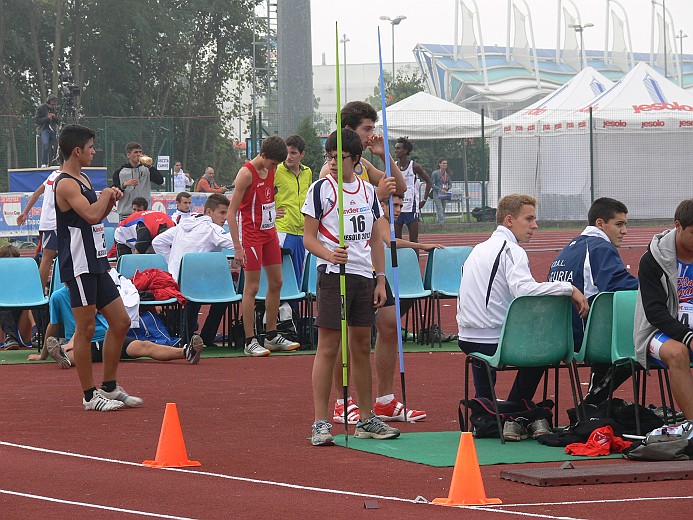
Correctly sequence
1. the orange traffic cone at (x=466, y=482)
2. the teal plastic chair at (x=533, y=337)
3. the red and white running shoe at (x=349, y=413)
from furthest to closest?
1. the red and white running shoe at (x=349, y=413)
2. the teal plastic chair at (x=533, y=337)
3. the orange traffic cone at (x=466, y=482)

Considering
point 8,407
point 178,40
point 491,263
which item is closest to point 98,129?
point 178,40

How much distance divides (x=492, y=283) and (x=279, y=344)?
5.62 metres

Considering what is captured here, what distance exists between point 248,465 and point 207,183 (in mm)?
24564

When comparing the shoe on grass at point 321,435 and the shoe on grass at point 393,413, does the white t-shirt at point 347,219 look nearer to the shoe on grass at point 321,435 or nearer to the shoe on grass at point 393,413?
the shoe on grass at point 321,435

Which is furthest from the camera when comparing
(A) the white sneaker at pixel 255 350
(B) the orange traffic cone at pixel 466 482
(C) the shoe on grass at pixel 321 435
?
(A) the white sneaker at pixel 255 350

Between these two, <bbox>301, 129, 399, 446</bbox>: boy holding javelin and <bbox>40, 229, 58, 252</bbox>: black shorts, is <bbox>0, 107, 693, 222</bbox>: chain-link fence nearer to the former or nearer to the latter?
<bbox>40, 229, 58, 252</bbox>: black shorts

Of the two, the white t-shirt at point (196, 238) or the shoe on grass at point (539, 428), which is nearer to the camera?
the shoe on grass at point (539, 428)

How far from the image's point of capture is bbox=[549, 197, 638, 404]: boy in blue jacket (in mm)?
8758

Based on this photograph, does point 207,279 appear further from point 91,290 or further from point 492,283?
point 492,283

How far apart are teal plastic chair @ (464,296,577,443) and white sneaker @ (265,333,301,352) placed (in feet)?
18.2

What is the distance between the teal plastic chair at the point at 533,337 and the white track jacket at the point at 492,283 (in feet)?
0.52

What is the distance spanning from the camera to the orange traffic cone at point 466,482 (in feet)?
20.7

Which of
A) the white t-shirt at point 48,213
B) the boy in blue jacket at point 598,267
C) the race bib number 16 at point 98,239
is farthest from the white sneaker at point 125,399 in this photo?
the white t-shirt at point 48,213

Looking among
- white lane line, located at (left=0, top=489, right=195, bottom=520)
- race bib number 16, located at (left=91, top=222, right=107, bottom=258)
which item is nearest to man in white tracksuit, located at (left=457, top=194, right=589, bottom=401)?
race bib number 16, located at (left=91, top=222, right=107, bottom=258)
